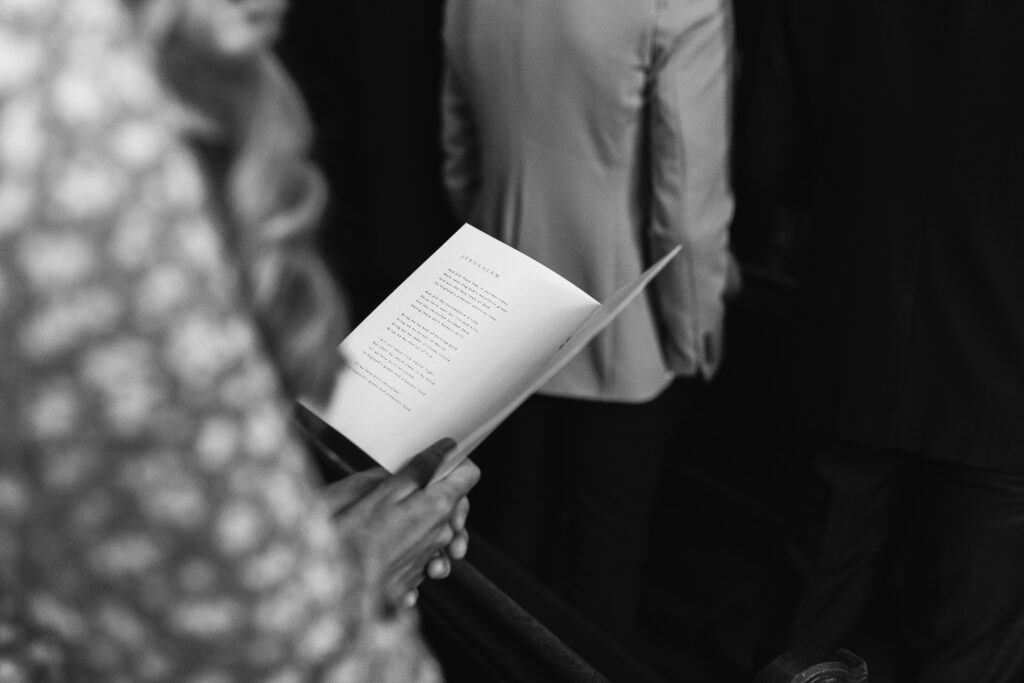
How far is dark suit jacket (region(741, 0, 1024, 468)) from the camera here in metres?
1.46

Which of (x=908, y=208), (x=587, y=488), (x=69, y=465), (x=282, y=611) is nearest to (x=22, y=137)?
(x=69, y=465)

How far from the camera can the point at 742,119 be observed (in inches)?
72.0

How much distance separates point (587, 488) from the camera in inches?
78.8

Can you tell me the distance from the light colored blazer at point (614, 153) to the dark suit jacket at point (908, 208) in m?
0.16

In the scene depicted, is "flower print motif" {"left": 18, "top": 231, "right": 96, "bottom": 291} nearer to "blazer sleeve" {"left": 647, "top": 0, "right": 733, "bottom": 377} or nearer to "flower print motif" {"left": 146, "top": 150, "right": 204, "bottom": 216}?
"flower print motif" {"left": 146, "top": 150, "right": 204, "bottom": 216}

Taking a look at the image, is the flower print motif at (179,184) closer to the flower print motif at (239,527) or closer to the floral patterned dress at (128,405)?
the floral patterned dress at (128,405)

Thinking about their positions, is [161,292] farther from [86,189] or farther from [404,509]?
[404,509]

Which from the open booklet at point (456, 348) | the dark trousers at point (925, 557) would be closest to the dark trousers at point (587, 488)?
the dark trousers at point (925, 557)

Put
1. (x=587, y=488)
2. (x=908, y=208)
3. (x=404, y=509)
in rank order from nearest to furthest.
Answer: (x=404, y=509) < (x=908, y=208) < (x=587, y=488)

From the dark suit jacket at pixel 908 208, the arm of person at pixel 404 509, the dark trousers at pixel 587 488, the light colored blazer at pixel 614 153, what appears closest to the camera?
the arm of person at pixel 404 509

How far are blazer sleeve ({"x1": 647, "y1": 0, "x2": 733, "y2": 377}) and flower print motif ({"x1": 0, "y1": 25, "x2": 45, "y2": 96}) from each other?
1295 mm

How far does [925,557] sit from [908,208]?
0.68 metres

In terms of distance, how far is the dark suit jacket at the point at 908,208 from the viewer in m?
1.46

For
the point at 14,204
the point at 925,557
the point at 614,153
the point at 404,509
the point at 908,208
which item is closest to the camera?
the point at 14,204
